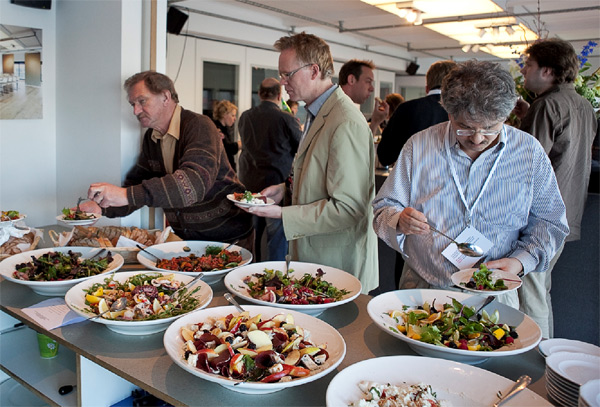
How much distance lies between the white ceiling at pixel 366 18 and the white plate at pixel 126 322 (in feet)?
15.0

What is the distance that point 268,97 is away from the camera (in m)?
4.55

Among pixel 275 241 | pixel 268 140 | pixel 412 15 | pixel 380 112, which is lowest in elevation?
pixel 275 241

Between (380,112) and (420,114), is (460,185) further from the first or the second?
(380,112)

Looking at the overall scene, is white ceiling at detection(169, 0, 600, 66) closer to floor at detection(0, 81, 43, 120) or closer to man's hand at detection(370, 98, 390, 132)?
man's hand at detection(370, 98, 390, 132)

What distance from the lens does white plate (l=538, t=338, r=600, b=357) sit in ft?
4.13

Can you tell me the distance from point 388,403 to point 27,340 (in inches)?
58.0

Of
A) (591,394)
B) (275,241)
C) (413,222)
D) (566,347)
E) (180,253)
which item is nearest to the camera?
(591,394)

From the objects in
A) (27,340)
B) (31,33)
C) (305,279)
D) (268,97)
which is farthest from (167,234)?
(268,97)

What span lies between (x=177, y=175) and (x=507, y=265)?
4.46ft

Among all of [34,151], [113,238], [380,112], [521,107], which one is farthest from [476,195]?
[380,112]

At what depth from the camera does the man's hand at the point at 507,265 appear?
166cm

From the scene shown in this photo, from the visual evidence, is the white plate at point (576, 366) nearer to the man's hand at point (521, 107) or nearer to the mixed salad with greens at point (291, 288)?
the mixed salad with greens at point (291, 288)

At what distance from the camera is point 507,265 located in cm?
166

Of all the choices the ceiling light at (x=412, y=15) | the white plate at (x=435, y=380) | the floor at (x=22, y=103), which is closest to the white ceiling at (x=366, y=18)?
the ceiling light at (x=412, y=15)
